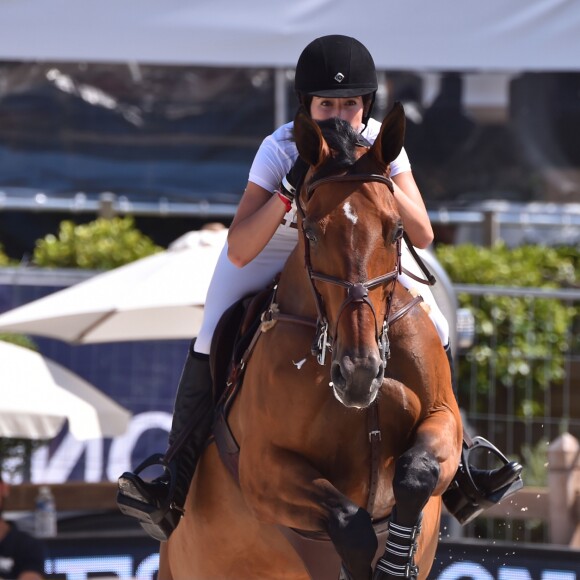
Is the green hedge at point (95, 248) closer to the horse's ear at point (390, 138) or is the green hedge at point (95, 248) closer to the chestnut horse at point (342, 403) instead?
the chestnut horse at point (342, 403)

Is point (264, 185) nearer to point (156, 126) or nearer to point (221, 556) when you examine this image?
point (221, 556)

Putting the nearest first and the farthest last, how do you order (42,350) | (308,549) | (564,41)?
1. (308,549)
2. (564,41)
3. (42,350)

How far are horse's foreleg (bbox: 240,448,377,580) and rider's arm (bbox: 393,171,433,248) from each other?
2.89ft

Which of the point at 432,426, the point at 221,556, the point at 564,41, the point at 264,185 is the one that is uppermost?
the point at 564,41

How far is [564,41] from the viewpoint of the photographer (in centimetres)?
707

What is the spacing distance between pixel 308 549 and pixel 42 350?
5059 mm

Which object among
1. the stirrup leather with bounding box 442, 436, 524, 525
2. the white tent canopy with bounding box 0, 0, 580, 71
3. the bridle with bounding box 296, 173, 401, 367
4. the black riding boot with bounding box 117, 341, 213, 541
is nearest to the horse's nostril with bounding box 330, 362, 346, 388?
the bridle with bounding box 296, 173, 401, 367

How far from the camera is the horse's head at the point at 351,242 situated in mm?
3742

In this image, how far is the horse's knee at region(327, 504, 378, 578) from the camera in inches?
157

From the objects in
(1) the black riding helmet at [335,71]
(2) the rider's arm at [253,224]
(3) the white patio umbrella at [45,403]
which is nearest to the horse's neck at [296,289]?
(2) the rider's arm at [253,224]

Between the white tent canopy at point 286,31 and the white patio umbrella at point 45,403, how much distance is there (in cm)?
191

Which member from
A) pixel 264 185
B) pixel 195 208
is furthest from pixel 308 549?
pixel 195 208

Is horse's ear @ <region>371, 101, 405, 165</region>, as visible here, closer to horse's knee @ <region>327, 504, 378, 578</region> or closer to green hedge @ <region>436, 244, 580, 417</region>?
horse's knee @ <region>327, 504, 378, 578</region>

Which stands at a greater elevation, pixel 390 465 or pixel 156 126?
pixel 156 126
